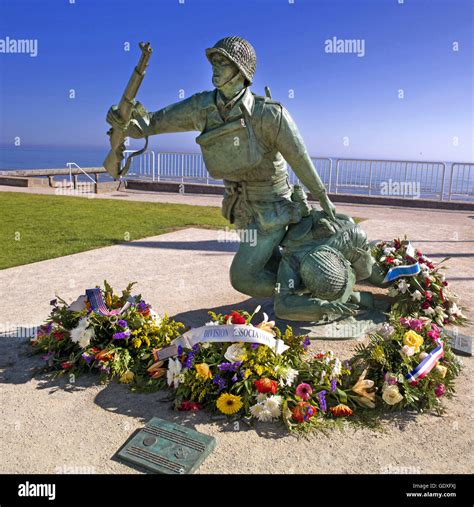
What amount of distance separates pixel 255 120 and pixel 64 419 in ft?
7.88

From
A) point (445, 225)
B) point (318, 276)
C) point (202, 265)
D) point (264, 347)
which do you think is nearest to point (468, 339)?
point (318, 276)

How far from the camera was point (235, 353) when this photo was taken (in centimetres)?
318

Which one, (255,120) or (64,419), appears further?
(255,120)

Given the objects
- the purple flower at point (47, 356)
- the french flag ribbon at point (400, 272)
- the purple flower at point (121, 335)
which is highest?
the french flag ribbon at point (400, 272)

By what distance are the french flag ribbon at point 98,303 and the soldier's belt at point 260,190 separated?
4.48 feet

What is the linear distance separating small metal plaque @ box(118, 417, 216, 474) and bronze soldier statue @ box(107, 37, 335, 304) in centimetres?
162

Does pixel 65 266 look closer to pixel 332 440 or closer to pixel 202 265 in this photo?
pixel 202 265

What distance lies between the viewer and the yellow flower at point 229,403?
118 inches

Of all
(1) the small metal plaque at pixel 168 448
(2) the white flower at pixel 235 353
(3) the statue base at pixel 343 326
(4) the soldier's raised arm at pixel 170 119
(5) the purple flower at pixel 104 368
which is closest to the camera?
(1) the small metal plaque at pixel 168 448

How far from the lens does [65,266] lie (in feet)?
21.8

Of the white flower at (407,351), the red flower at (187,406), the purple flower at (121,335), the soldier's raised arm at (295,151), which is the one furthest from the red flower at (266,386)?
the soldier's raised arm at (295,151)

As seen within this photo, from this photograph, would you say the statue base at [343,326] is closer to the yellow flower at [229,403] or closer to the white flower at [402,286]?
the white flower at [402,286]

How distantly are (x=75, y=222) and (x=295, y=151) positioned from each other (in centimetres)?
729

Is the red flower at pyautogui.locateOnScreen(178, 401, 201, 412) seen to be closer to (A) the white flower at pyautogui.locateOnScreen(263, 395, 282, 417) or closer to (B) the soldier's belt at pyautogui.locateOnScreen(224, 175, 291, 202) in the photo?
(A) the white flower at pyautogui.locateOnScreen(263, 395, 282, 417)
